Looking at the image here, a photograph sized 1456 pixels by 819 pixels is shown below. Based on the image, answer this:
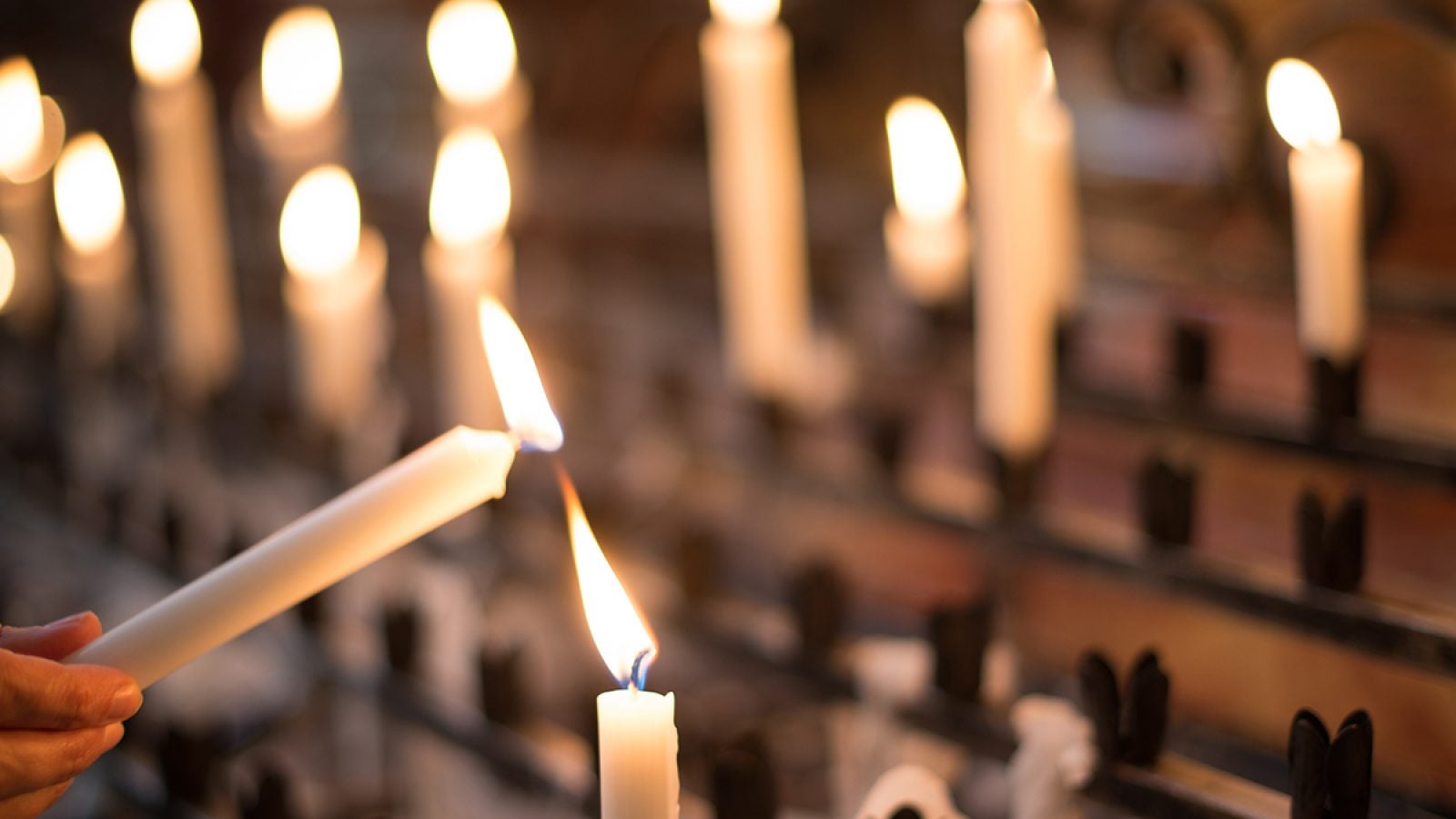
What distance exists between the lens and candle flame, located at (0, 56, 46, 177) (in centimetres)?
177

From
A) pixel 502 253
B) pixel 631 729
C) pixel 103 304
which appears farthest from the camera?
pixel 103 304

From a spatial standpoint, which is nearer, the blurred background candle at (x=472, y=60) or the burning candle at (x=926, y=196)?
the burning candle at (x=926, y=196)

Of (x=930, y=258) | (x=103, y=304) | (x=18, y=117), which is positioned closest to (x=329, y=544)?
(x=930, y=258)

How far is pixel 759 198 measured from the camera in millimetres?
1083

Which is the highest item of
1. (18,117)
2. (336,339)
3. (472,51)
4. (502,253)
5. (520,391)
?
(472,51)

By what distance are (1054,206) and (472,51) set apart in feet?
2.11

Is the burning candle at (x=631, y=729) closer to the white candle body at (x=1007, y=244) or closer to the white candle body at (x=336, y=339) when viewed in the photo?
the white candle body at (x=1007, y=244)

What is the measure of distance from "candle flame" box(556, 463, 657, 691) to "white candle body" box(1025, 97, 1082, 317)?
435 mm

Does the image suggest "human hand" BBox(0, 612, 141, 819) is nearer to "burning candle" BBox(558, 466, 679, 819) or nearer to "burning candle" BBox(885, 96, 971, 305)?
"burning candle" BBox(558, 466, 679, 819)

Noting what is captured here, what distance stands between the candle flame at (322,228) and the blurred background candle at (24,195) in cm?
68

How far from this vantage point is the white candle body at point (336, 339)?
1336 mm

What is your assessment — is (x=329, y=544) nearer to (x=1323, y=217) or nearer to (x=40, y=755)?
(x=40, y=755)

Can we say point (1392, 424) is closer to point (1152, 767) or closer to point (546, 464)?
point (1152, 767)

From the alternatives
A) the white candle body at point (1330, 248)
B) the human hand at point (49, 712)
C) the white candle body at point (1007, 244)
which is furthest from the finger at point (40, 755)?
the white candle body at point (1330, 248)
